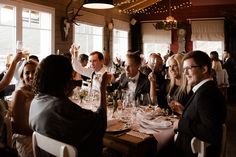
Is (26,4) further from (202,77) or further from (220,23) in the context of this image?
(220,23)

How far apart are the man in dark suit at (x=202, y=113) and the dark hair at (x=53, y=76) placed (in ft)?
2.76

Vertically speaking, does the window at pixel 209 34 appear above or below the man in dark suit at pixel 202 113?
above

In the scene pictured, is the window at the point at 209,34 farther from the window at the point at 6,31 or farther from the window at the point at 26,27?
the window at the point at 6,31

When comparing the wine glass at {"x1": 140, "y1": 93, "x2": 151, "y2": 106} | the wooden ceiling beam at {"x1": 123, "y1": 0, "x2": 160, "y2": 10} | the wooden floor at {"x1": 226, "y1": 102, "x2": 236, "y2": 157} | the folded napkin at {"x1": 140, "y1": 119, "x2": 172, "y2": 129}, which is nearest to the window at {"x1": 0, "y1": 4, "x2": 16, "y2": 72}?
the wine glass at {"x1": 140, "y1": 93, "x2": 151, "y2": 106}

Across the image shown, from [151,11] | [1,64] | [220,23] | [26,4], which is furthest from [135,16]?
[1,64]

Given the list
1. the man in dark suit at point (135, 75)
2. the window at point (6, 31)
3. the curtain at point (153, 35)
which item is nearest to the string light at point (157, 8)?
the curtain at point (153, 35)

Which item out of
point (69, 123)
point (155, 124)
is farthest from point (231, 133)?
point (69, 123)

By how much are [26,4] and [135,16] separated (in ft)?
17.7

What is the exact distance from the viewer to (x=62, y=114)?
4.86 feet

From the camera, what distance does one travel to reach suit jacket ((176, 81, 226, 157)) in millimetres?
1662

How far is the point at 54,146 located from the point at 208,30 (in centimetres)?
857

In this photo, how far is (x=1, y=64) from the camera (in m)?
4.79

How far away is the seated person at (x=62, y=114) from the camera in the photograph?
1482 millimetres

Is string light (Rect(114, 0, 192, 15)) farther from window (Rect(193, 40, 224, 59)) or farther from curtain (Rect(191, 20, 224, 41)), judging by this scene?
window (Rect(193, 40, 224, 59))
